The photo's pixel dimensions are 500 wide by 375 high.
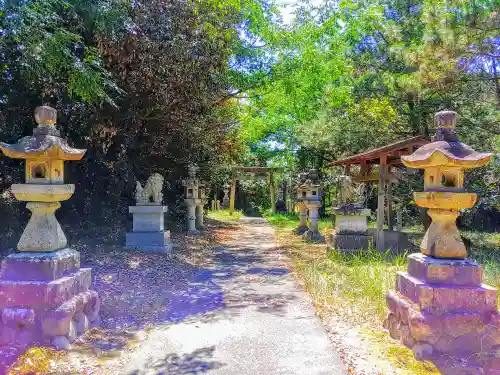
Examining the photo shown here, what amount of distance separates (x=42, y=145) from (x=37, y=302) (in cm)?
147

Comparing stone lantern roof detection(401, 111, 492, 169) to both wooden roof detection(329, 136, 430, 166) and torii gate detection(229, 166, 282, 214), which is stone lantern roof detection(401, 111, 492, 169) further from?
torii gate detection(229, 166, 282, 214)

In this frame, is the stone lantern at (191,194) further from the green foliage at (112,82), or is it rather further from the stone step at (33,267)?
the stone step at (33,267)

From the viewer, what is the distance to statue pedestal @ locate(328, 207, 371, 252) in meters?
8.60

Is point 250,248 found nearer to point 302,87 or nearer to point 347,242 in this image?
point 347,242

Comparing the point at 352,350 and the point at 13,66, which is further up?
the point at 13,66

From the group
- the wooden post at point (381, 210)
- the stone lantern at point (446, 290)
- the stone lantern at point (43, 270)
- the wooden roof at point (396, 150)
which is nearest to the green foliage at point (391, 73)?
the wooden roof at point (396, 150)

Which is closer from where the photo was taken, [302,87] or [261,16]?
[261,16]

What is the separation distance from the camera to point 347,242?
28.3 ft

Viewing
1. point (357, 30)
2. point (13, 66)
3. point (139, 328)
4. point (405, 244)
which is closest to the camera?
point (139, 328)

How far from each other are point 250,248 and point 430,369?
7386 mm

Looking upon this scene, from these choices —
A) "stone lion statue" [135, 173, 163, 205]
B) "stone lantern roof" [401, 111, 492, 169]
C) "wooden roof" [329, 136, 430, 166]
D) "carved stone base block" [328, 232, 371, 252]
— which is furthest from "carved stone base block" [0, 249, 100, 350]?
"wooden roof" [329, 136, 430, 166]

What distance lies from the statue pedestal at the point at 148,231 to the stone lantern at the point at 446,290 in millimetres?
5536

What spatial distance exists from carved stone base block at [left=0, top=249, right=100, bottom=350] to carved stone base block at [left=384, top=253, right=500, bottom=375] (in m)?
3.13

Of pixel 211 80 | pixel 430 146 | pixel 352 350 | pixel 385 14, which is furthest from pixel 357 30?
pixel 352 350
